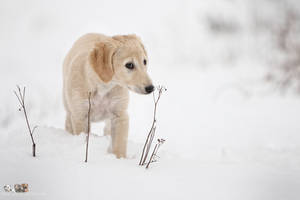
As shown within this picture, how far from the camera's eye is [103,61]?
2.35m

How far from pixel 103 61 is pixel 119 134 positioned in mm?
563

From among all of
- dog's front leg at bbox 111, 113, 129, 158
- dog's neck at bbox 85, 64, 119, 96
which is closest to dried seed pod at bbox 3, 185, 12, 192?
dog's front leg at bbox 111, 113, 129, 158

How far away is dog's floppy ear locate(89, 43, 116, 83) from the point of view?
7.66ft

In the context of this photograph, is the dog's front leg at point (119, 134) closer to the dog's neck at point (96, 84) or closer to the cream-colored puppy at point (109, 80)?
the cream-colored puppy at point (109, 80)

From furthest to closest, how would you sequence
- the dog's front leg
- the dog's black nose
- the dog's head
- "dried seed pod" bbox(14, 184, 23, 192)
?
1. the dog's front leg
2. the dog's head
3. the dog's black nose
4. "dried seed pod" bbox(14, 184, 23, 192)

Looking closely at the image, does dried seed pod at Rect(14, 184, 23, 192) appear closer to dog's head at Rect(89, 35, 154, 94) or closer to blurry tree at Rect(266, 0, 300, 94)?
dog's head at Rect(89, 35, 154, 94)

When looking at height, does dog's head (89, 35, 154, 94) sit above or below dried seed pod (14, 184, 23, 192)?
above

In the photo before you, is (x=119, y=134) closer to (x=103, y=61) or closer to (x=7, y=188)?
(x=103, y=61)

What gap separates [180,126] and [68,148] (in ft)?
7.65

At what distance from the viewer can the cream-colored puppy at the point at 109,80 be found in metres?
2.33

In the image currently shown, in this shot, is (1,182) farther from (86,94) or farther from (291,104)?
(291,104)

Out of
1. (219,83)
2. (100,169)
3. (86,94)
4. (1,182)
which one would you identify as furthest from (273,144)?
(219,83)

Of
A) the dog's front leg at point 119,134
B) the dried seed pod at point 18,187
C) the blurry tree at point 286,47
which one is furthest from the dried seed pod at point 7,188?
the blurry tree at point 286,47

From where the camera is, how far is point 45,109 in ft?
14.5
